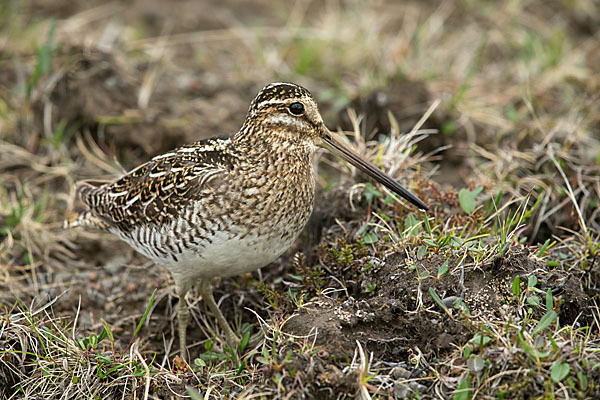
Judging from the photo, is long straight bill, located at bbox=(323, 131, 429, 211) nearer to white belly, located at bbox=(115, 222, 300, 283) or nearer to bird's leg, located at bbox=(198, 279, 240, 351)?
white belly, located at bbox=(115, 222, 300, 283)

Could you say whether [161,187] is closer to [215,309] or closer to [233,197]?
[233,197]

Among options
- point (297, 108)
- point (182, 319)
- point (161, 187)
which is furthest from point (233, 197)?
point (182, 319)

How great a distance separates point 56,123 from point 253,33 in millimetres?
2247

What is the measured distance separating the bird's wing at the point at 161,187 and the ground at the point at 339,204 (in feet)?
1.82

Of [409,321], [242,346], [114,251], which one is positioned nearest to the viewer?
[409,321]

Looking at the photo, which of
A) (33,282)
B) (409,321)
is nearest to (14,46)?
(33,282)

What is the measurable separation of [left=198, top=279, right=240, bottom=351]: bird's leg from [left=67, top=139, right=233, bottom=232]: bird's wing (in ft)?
1.69

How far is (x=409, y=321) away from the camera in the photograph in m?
3.32

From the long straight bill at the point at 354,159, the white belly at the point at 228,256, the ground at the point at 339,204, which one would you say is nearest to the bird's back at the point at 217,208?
the white belly at the point at 228,256

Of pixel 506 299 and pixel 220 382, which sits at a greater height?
pixel 506 299

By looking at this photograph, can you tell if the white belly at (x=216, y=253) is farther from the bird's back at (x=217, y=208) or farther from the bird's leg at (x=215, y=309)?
the bird's leg at (x=215, y=309)

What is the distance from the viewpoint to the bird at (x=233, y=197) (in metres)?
3.59

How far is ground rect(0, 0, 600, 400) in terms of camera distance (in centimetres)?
321

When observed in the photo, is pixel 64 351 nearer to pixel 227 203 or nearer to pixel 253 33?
pixel 227 203
